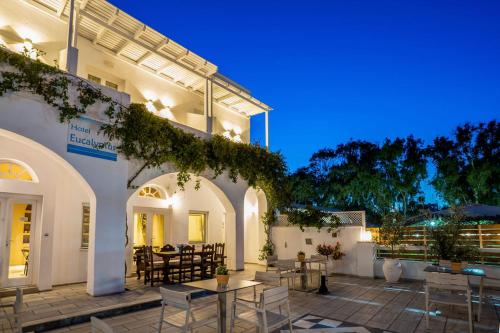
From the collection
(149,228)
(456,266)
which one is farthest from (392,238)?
(149,228)

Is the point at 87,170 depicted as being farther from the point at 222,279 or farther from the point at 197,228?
the point at 197,228

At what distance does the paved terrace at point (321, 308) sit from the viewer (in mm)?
4633

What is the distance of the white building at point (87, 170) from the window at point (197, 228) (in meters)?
0.15

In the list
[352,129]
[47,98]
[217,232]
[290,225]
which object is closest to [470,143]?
[290,225]

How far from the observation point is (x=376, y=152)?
16109 mm

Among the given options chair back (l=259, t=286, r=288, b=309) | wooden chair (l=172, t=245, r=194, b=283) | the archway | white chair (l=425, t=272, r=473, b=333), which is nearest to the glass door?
wooden chair (l=172, t=245, r=194, b=283)

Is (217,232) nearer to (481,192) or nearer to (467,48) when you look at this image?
(481,192)

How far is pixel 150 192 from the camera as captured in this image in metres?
9.85

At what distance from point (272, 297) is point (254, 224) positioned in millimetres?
9136

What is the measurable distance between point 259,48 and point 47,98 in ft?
149

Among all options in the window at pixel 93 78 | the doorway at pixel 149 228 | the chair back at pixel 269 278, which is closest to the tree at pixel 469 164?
the doorway at pixel 149 228

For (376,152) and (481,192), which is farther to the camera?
(376,152)

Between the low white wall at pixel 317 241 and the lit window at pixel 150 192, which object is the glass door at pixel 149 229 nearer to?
the lit window at pixel 150 192

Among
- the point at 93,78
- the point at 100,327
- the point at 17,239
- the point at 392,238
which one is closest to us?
the point at 100,327
